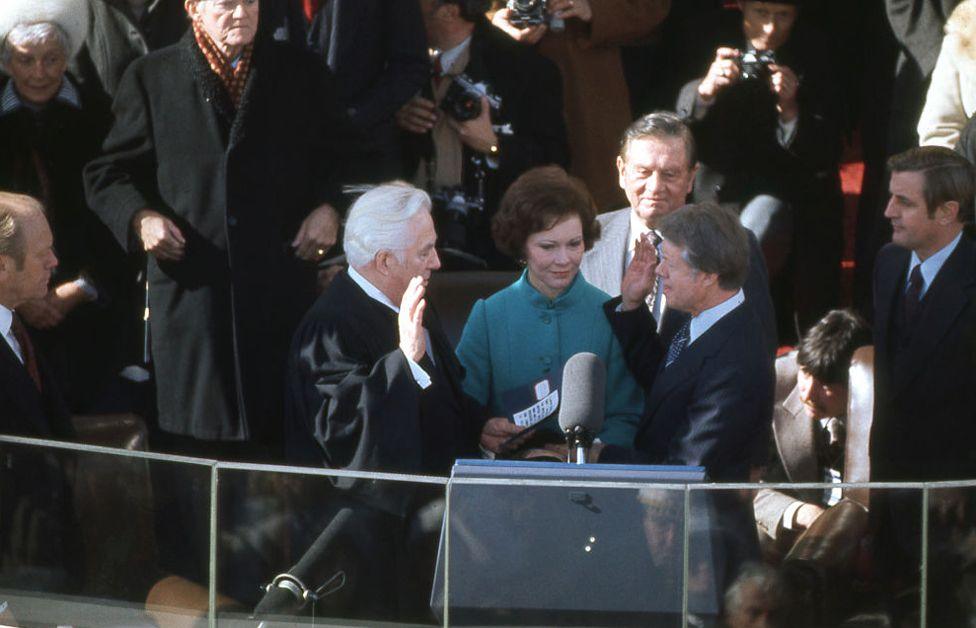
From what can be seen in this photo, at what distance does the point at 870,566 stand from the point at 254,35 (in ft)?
8.90

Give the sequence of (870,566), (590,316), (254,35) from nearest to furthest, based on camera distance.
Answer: (870,566), (590,316), (254,35)

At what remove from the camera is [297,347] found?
16.5ft

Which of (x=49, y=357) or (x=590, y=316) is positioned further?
(x=49, y=357)

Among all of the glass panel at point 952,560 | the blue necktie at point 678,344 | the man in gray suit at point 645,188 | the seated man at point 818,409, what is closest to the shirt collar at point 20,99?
the man in gray suit at point 645,188

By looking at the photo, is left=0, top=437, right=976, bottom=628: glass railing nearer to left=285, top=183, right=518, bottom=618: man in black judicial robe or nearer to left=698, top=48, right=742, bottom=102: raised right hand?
left=285, top=183, right=518, bottom=618: man in black judicial robe

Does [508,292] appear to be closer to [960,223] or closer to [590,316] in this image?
[590,316]

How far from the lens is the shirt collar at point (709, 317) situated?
4941mm

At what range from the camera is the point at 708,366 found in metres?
4.87

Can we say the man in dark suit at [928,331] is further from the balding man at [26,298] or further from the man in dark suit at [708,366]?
the balding man at [26,298]

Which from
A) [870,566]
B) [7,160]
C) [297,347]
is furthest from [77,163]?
[870,566]

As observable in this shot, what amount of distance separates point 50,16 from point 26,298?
1420 mm

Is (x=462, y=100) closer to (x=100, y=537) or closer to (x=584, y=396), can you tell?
(x=584, y=396)

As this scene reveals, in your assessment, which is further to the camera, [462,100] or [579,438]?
[462,100]

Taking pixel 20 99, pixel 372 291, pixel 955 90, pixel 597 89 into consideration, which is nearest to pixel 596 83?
pixel 597 89
